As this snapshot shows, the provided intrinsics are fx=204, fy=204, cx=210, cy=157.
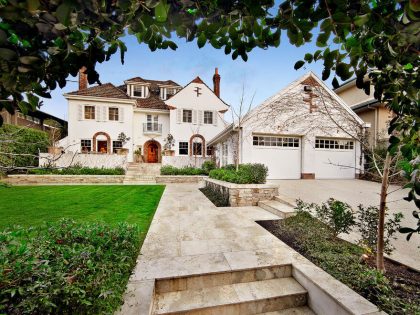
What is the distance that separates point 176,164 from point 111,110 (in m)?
8.33

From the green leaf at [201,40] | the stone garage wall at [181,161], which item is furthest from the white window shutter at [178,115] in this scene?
the green leaf at [201,40]

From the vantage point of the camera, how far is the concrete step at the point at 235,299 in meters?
2.29

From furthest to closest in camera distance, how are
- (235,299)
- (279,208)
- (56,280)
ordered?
1. (279,208)
2. (235,299)
3. (56,280)

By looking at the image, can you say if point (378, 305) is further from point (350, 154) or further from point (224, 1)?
point (350, 154)

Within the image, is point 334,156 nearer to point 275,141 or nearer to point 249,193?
point 275,141

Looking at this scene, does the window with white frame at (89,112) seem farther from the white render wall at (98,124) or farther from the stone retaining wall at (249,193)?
the stone retaining wall at (249,193)

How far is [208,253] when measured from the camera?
10.6 ft

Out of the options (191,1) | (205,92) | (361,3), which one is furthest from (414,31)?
(205,92)

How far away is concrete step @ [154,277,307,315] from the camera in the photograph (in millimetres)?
2291

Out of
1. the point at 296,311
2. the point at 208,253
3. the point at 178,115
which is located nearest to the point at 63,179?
the point at 178,115

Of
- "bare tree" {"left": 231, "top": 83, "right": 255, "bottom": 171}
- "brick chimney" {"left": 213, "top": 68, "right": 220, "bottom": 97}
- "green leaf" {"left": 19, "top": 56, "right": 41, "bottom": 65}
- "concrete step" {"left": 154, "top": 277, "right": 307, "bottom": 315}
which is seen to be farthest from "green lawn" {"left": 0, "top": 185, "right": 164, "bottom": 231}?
"brick chimney" {"left": 213, "top": 68, "right": 220, "bottom": 97}

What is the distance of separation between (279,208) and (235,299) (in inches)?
139

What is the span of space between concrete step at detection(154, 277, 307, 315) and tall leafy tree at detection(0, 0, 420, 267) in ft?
6.66

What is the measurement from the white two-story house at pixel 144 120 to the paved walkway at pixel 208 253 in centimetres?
1407
